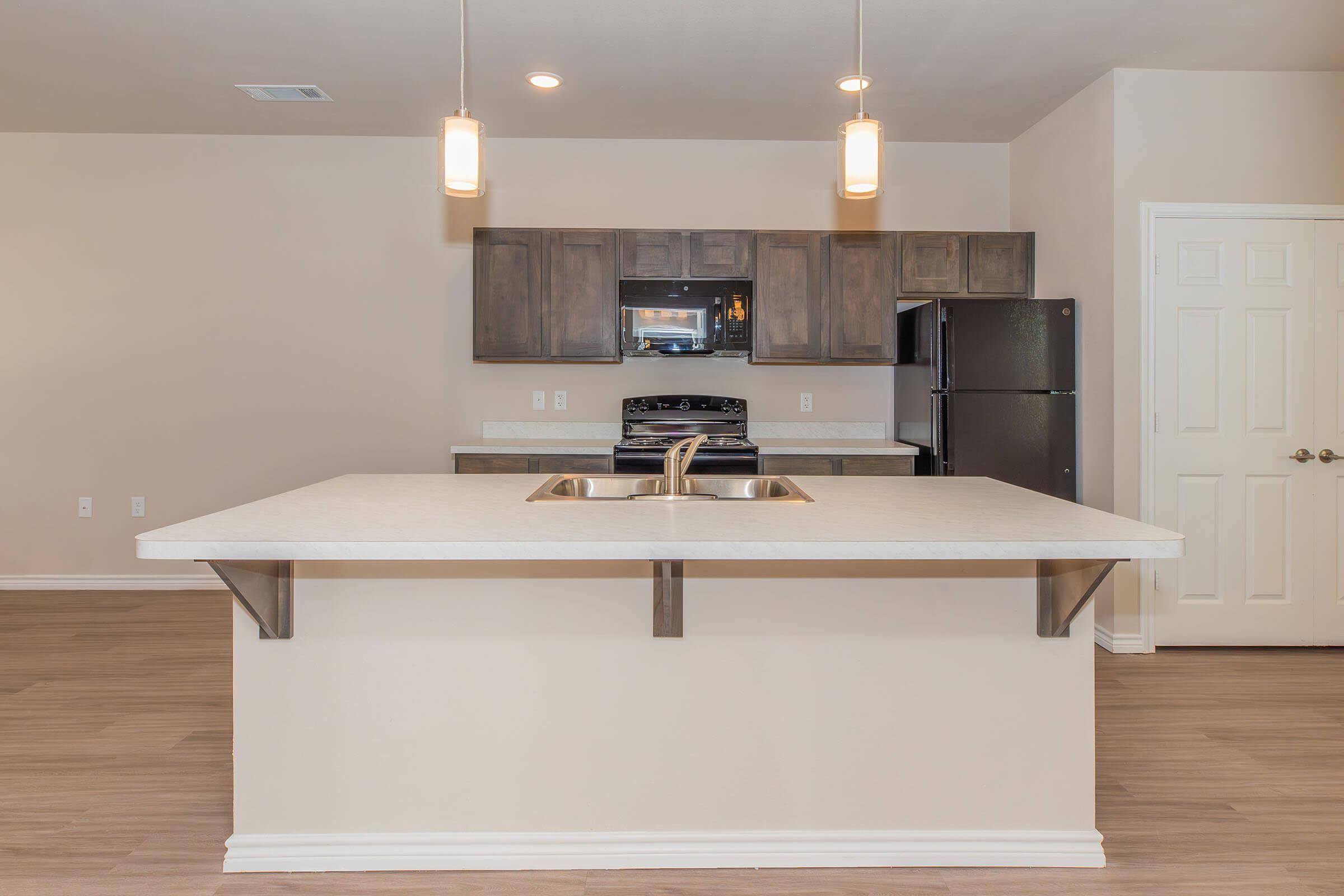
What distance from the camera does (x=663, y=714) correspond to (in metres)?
1.97

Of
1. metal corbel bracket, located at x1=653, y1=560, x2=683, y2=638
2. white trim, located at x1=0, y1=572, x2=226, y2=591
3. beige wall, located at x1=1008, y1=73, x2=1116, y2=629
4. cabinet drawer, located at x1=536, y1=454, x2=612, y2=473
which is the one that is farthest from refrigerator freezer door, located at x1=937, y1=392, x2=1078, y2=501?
white trim, located at x1=0, y1=572, x2=226, y2=591

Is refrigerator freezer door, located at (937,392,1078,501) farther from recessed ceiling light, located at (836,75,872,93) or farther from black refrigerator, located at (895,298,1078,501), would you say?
recessed ceiling light, located at (836,75,872,93)

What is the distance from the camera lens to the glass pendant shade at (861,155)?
2.13 m

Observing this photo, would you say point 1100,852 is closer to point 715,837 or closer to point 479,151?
point 715,837

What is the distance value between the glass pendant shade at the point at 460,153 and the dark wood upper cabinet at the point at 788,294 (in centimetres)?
243

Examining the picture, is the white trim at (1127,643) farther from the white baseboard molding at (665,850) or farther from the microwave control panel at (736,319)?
the microwave control panel at (736,319)

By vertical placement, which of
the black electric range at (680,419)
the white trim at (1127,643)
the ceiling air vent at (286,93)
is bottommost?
the white trim at (1127,643)

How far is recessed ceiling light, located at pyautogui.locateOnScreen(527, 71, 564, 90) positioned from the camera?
366 centimetres

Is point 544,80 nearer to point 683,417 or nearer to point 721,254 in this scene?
point 721,254

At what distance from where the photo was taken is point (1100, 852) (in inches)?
77.3

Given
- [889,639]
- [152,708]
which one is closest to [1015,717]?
[889,639]

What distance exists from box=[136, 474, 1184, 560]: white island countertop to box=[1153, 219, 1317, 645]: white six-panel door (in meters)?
1.94

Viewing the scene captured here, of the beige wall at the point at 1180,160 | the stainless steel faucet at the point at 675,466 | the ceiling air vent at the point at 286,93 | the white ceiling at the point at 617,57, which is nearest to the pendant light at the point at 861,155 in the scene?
the stainless steel faucet at the point at 675,466

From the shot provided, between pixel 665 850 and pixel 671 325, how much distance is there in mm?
2851
